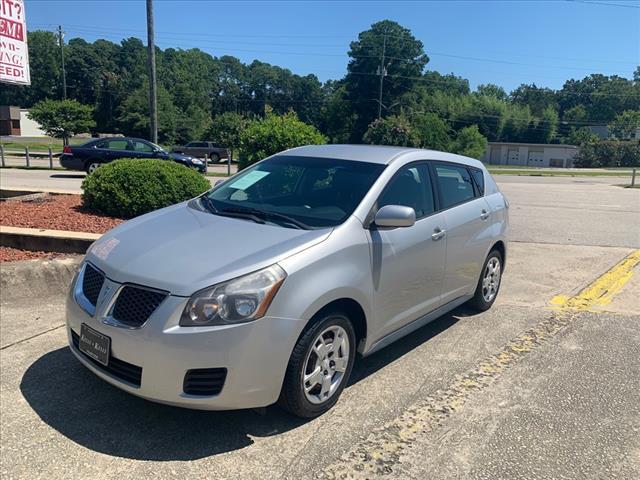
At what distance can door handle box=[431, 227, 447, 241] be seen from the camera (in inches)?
167

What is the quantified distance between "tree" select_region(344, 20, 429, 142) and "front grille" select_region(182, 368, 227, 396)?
84715mm

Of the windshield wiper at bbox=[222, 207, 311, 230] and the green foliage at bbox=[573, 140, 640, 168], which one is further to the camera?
the green foliage at bbox=[573, 140, 640, 168]

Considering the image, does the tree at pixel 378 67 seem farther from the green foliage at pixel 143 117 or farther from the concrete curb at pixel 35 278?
the concrete curb at pixel 35 278

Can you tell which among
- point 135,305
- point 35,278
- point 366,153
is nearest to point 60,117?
point 35,278

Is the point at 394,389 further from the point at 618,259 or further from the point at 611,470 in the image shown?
the point at 618,259

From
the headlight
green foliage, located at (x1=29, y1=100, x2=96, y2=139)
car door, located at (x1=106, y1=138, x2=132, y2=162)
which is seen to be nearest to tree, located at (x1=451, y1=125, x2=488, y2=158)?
green foliage, located at (x1=29, y1=100, x2=96, y2=139)

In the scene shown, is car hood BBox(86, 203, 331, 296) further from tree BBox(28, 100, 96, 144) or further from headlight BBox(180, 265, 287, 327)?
tree BBox(28, 100, 96, 144)

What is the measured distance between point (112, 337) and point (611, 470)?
9.42ft

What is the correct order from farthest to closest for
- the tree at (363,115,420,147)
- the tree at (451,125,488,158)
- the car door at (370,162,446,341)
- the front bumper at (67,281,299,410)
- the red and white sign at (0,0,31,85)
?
the tree at (451,125,488,158), the tree at (363,115,420,147), the red and white sign at (0,0,31,85), the car door at (370,162,446,341), the front bumper at (67,281,299,410)

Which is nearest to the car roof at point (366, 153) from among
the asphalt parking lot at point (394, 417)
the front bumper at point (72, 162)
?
the asphalt parking lot at point (394, 417)

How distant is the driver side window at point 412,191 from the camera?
4.02m

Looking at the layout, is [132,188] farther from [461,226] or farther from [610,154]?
[610,154]

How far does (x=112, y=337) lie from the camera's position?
9.68 feet

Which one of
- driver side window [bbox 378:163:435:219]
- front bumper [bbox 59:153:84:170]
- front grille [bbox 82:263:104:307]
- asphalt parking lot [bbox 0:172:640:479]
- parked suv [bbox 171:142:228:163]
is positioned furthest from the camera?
parked suv [bbox 171:142:228:163]
